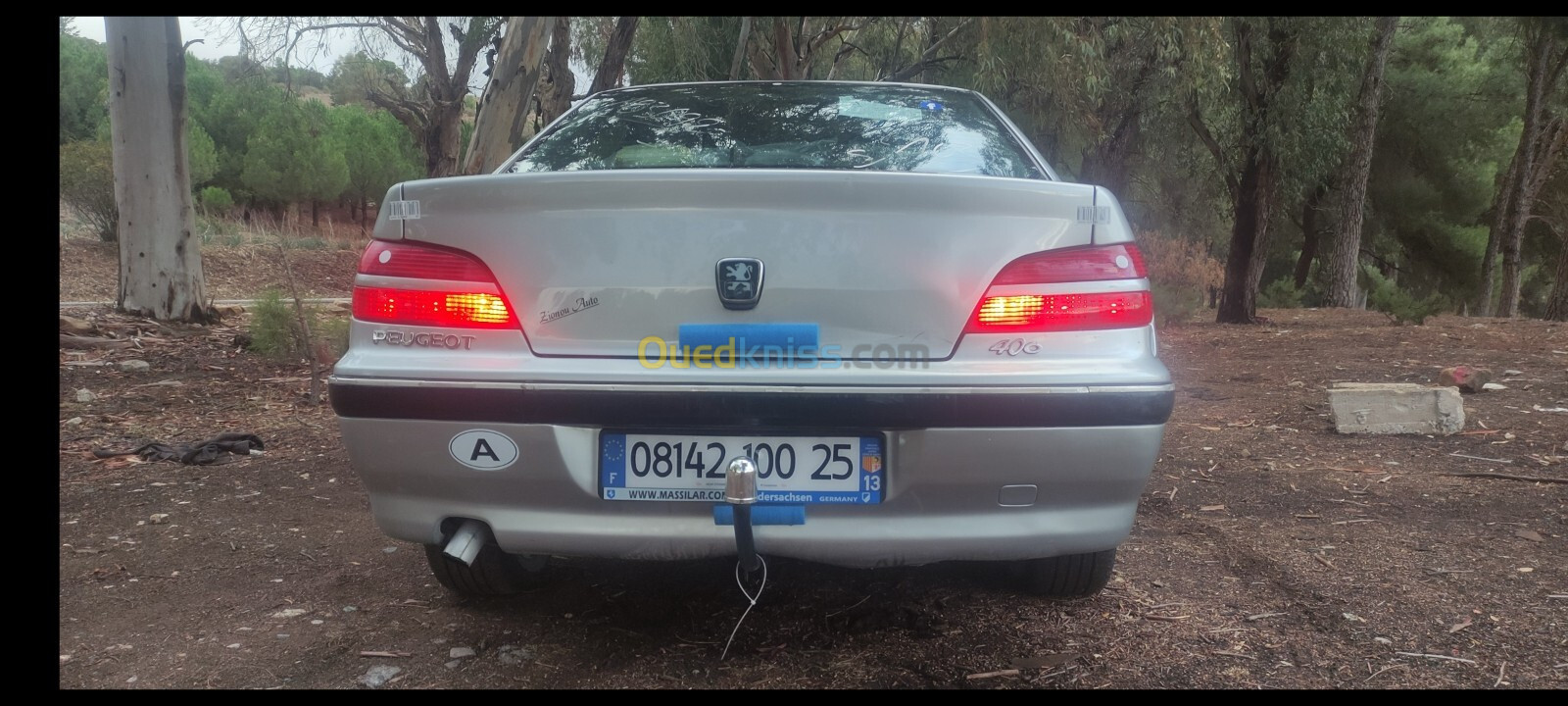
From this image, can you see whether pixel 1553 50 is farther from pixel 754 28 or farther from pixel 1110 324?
pixel 1110 324

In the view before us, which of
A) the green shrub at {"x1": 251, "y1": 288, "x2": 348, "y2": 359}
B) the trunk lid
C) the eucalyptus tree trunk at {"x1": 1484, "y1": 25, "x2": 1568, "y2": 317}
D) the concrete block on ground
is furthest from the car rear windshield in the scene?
the eucalyptus tree trunk at {"x1": 1484, "y1": 25, "x2": 1568, "y2": 317}

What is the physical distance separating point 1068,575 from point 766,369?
107cm

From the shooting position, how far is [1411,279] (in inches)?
1017

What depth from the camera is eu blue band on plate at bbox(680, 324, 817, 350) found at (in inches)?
80.3

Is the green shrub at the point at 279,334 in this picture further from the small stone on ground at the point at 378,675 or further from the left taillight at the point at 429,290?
the left taillight at the point at 429,290

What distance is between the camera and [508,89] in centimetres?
704

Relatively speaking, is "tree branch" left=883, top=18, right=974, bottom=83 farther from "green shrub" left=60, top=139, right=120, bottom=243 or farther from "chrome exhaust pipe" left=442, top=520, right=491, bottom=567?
"chrome exhaust pipe" left=442, top=520, right=491, bottom=567

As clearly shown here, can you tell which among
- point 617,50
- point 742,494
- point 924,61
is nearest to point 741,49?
point 617,50

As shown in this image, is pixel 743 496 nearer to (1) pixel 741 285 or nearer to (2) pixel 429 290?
(1) pixel 741 285

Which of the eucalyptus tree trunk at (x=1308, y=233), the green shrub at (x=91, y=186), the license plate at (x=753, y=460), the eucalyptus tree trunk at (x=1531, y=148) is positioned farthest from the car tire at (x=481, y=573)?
the eucalyptus tree trunk at (x=1308, y=233)

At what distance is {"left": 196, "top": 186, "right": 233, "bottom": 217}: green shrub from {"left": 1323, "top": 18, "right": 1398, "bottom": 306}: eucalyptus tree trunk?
24.0m

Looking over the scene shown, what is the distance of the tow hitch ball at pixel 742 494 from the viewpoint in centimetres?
202
